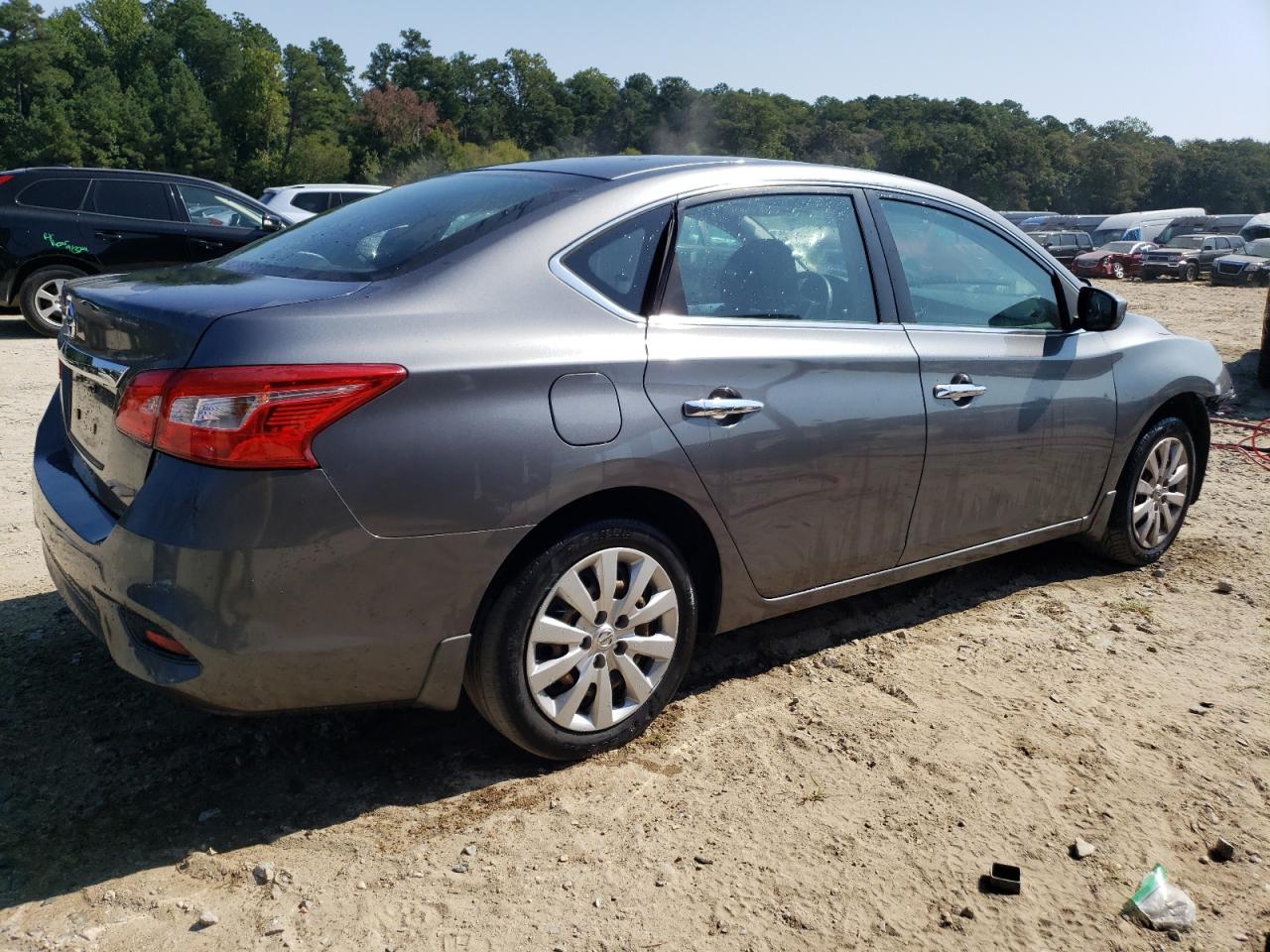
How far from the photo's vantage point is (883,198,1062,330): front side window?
3.82 metres

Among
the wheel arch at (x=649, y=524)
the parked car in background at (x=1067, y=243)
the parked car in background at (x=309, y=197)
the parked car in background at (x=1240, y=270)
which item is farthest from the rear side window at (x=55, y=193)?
the parked car in background at (x=1067, y=243)

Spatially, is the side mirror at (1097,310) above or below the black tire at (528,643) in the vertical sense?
above

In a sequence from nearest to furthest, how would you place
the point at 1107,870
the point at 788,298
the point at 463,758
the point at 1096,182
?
the point at 1107,870 < the point at 463,758 < the point at 788,298 < the point at 1096,182

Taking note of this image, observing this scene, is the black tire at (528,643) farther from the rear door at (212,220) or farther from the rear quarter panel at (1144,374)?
the rear door at (212,220)

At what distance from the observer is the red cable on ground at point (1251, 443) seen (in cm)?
762

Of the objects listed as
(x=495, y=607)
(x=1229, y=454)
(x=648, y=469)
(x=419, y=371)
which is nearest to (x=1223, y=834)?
(x=648, y=469)

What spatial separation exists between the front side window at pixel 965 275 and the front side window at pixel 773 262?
0.81ft

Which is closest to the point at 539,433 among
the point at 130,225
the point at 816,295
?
the point at 816,295

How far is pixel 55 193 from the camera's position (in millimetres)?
10812

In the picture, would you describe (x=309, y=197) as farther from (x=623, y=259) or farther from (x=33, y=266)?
(x=623, y=259)

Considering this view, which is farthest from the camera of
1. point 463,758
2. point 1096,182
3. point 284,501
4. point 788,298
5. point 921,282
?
point 1096,182

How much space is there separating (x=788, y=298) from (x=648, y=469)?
2.86 ft

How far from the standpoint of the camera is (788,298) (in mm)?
3432

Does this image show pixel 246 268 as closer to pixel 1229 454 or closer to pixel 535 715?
Result: pixel 535 715
